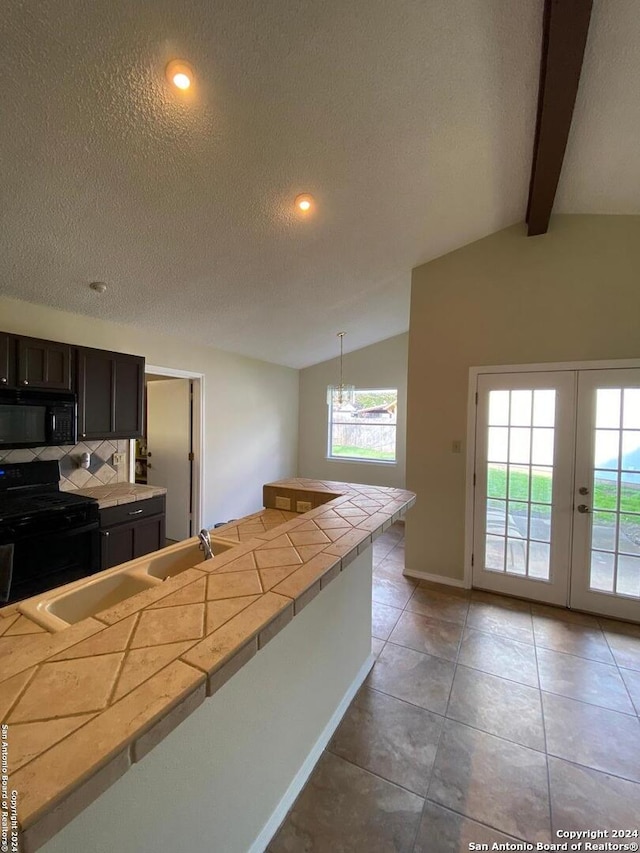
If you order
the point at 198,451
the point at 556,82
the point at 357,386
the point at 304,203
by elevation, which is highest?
the point at 556,82

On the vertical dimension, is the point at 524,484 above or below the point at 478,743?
above

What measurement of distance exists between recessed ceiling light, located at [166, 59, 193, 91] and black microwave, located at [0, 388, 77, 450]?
2.01 meters

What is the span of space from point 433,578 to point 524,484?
1207 millimetres

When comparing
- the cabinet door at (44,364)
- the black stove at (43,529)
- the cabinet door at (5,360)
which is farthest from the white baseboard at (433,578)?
the cabinet door at (5,360)

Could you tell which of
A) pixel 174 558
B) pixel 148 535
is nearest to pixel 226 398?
pixel 148 535

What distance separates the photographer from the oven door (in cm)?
220

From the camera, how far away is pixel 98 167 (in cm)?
178

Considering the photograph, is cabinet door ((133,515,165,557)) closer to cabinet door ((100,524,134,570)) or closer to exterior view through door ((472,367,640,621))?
cabinet door ((100,524,134,570))

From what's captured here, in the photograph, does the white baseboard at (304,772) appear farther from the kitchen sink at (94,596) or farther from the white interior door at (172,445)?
the white interior door at (172,445)

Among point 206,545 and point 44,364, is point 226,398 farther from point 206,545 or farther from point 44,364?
point 206,545

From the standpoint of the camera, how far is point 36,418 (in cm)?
249

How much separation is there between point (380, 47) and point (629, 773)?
10.9 ft

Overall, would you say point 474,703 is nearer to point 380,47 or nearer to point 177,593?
point 177,593

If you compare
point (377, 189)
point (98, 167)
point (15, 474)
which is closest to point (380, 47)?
point (377, 189)
